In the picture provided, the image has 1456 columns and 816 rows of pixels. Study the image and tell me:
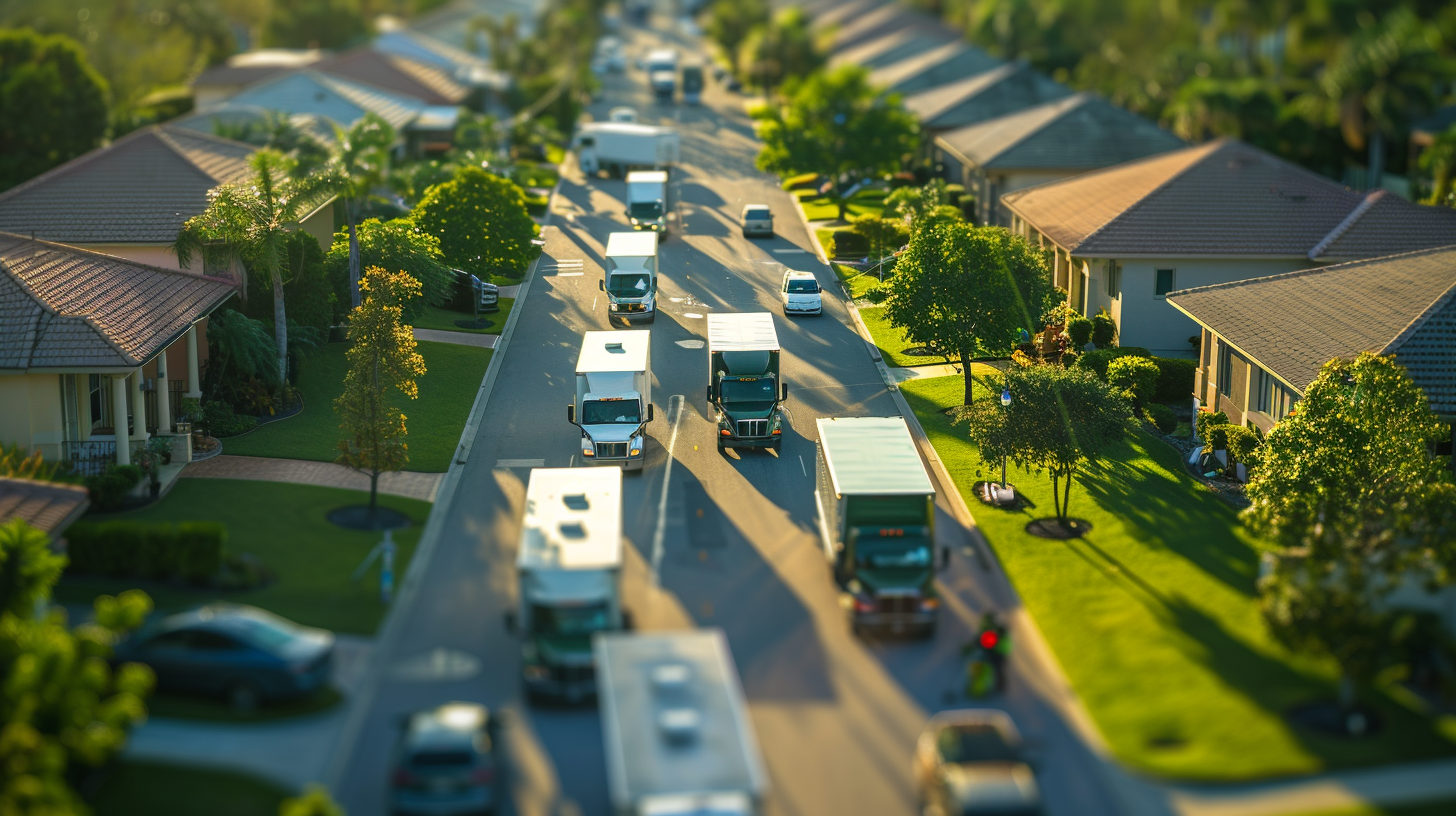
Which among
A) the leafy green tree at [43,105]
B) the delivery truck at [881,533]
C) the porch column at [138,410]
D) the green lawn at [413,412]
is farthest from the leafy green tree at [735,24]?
the delivery truck at [881,533]

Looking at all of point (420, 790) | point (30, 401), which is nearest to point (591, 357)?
point (30, 401)

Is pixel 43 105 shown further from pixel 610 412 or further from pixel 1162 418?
pixel 1162 418

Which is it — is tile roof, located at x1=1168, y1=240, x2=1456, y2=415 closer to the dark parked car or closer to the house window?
the house window

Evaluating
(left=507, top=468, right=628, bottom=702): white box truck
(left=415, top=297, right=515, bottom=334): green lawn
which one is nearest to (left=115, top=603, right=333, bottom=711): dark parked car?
(left=507, top=468, right=628, bottom=702): white box truck

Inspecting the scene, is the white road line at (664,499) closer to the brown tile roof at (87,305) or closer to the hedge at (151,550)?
the hedge at (151,550)

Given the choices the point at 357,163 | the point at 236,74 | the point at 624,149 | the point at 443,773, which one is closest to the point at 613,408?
the point at 357,163

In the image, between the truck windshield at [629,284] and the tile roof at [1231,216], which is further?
the truck windshield at [629,284]
